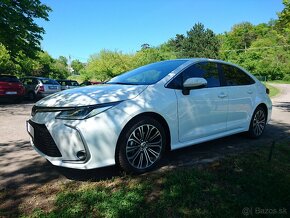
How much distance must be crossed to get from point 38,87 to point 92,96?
15.2m

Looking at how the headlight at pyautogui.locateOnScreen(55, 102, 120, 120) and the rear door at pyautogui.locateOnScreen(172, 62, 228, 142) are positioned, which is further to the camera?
the rear door at pyautogui.locateOnScreen(172, 62, 228, 142)

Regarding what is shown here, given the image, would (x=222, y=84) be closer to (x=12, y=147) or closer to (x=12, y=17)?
(x=12, y=147)

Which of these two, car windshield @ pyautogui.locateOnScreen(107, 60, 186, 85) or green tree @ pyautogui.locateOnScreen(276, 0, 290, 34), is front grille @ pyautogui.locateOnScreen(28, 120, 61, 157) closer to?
car windshield @ pyautogui.locateOnScreen(107, 60, 186, 85)

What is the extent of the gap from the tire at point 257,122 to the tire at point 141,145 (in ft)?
8.76

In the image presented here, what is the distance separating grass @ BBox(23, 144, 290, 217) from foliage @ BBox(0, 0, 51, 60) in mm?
15759

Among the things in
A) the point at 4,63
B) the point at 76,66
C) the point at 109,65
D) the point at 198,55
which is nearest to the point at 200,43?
the point at 198,55

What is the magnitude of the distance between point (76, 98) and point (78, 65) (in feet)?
414

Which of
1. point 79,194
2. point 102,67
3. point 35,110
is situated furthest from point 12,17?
point 102,67

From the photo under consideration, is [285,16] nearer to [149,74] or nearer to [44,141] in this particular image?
[149,74]

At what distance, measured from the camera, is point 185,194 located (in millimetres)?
3631

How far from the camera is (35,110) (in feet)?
14.5

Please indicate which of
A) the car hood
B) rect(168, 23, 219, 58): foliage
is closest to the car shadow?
the car hood

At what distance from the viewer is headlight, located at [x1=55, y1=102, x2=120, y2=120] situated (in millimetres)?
3867

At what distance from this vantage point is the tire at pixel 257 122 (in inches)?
254
